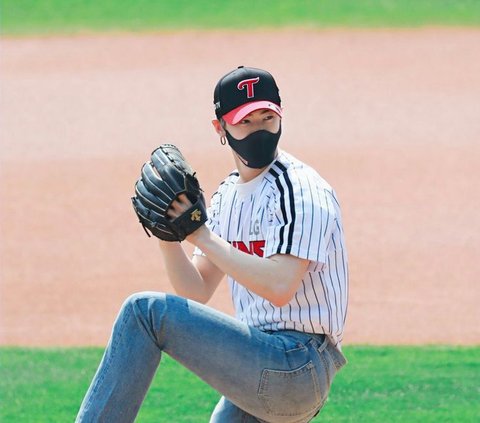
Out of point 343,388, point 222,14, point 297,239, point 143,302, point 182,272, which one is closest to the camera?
point 143,302

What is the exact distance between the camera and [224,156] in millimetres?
13633

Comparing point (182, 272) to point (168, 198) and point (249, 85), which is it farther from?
point (249, 85)

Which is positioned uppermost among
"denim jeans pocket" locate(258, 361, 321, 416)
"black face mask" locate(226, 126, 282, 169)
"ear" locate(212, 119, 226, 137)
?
"ear" locate(212, 119, 226, 137)

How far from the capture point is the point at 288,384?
3.89m

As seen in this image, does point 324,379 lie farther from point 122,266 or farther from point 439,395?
point 122,266

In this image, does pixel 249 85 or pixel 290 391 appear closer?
pixel 290 391

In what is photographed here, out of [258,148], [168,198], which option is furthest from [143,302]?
[258,148]

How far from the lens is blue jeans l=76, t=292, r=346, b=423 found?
3787 mm

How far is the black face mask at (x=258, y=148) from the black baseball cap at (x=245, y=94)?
0.28ft

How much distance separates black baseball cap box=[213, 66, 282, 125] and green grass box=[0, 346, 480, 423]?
2274mm

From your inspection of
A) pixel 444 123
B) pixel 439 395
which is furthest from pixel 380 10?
pixel 439 395

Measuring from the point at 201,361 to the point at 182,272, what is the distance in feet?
2.02

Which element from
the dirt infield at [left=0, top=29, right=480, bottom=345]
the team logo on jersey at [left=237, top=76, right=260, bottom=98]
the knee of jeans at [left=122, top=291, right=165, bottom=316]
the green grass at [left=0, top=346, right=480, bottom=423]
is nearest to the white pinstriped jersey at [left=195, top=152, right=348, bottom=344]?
the team logo on jersey at [left=237, top=76, right=260, bottom=98]

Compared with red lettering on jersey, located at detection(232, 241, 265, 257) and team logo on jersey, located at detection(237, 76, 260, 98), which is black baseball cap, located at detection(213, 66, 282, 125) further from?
red lettering on jersey, located at detection(232, 241, 265, 257)
